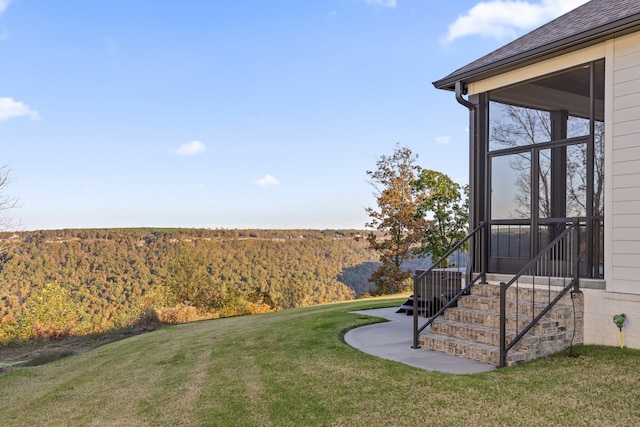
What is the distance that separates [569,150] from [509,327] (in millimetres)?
2681

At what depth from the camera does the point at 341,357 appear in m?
6.45

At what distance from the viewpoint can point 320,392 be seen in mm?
5102

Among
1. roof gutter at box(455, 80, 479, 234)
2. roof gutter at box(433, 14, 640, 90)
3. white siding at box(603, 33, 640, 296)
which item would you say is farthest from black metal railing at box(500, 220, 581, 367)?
roof gutter at box(433, 14, 640, 90)

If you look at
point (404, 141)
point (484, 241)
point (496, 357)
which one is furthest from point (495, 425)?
point (404, 141)

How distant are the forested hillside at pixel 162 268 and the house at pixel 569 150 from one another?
804 inches

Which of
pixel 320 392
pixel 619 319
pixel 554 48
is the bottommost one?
pixel 320 392

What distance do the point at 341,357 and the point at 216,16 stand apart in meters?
18.5

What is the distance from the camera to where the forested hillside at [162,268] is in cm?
2942

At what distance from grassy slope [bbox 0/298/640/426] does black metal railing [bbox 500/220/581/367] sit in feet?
1.78

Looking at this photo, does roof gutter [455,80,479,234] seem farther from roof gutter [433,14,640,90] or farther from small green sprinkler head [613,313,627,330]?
small green sprinkler head [613,313,627,330]

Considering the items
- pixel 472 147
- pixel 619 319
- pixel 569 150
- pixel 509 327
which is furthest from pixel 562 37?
pixel 509 327

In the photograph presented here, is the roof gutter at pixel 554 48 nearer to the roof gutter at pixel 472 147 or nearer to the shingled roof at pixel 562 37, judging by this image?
the shingled roof at pixel 562 37

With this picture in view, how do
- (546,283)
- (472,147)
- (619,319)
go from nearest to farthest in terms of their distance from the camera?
1. (619,319)
2. (546,283)
3. (472,147)

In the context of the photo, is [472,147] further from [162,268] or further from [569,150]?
[162,268]
